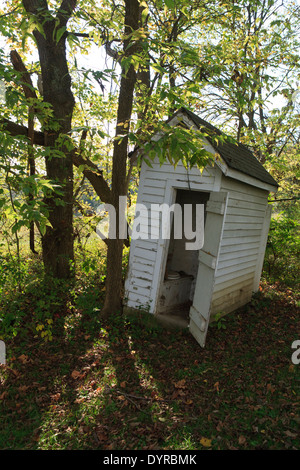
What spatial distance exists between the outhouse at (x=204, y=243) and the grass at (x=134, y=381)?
21.7 inches

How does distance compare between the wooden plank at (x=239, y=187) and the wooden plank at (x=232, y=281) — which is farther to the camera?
the wooden plank at (x=232, y=281)

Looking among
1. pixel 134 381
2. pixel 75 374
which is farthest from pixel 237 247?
pixel 75 374

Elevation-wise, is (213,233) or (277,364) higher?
(213,233)

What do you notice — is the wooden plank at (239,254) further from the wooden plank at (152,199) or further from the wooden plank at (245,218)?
the wooden plank at (152,199)

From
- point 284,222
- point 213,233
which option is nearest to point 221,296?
point 213,233

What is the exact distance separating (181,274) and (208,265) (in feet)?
7.04

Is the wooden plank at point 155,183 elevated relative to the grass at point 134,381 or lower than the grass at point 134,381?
elevated

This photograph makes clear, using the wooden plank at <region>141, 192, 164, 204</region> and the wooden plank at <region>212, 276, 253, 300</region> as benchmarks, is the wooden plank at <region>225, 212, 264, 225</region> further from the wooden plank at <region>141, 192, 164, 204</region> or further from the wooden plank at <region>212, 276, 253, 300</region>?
the wooden plank at <region>212, 276, 253, 300</region>

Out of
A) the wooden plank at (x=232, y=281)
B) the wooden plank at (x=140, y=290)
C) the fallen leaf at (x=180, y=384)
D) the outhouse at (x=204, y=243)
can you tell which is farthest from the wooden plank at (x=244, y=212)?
the fallen leaf at (x=180, y=384)

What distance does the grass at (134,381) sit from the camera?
3.36m

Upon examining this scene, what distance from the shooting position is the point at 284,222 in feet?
31.9
